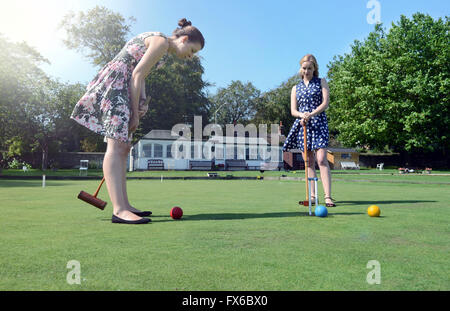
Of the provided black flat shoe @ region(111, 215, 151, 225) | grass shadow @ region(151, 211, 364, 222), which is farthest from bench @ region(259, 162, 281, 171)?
black flat shoe @ region(111, 215, 151, 225)

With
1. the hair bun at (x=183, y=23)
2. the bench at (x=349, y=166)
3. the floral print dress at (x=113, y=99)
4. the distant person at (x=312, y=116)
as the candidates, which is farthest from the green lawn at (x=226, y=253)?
the bench at (x=349, y=166)

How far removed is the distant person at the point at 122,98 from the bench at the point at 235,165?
3380 cm

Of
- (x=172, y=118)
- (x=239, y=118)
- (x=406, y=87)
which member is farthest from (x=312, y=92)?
(x=239, y=118)

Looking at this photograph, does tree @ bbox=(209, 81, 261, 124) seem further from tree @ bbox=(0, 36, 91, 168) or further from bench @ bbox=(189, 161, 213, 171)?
tree @ bbox=(0, 36, 91, 168)

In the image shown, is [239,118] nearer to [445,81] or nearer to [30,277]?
[445,81]

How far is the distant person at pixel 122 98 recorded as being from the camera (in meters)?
4.15

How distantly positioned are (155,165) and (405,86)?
22620mm

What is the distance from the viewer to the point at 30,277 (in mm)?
1952

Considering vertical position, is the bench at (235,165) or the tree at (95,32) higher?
the tree at (95,32)

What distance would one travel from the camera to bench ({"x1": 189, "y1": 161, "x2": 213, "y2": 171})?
36.3 m

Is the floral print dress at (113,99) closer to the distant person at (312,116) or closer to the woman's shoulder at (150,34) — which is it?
the woman's shoulder at (150,34)
